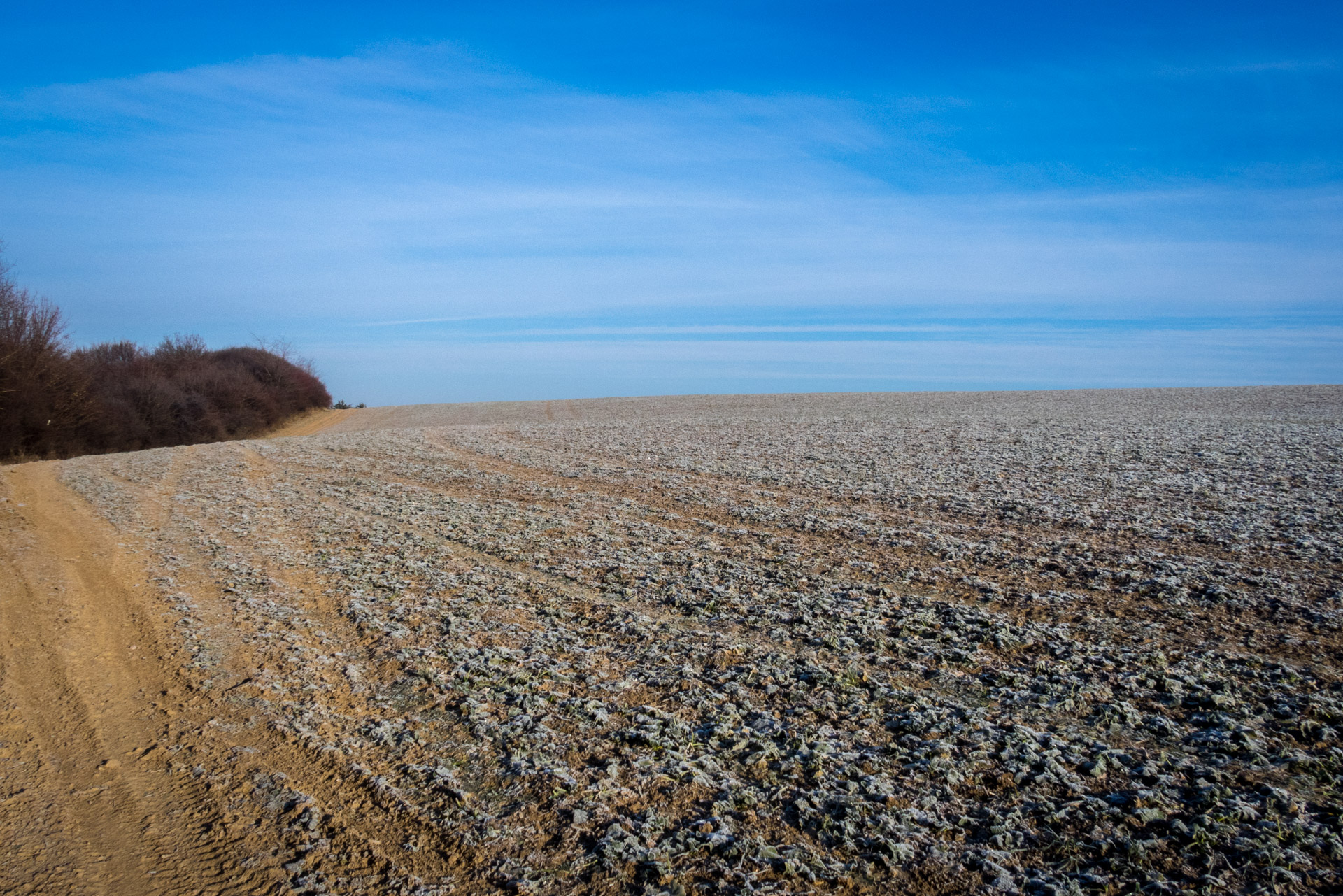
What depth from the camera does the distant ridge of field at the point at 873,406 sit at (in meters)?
27.2

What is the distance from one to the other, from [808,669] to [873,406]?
29.4m

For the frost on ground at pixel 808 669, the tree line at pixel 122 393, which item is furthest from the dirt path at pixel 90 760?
the tree line at pixel 122 393

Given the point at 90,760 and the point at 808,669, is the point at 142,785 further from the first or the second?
the point at 808,669

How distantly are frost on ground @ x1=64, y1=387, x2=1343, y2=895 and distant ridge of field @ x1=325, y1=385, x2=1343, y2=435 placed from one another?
16.5m

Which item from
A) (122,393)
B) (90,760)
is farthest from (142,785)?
(122,393)

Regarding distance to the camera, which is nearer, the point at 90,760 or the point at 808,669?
the point at 90,760

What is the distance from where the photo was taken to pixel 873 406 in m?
33.1

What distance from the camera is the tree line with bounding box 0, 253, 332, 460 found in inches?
901

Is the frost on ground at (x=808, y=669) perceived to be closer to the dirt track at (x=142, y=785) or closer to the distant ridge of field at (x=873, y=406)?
the dirt track at (x=142, y=785)

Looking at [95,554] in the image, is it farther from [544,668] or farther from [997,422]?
[997,422]

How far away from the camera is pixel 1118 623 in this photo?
19.4ft

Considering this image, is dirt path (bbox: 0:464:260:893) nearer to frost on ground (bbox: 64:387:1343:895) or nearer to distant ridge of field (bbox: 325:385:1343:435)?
frost on ground (bbox: 64:387:1343:895)

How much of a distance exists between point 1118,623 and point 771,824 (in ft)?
13.3

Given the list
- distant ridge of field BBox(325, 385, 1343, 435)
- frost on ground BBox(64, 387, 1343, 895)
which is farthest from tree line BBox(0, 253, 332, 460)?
frost on ground BBox(64, 387, 1343, 895)
